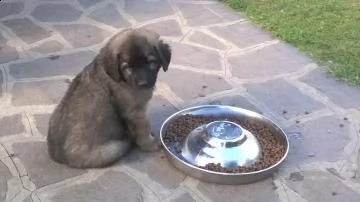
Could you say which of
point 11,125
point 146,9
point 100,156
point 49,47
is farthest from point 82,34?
point 100,156

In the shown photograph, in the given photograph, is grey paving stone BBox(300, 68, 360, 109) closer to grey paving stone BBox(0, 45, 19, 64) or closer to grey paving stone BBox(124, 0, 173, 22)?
grey paving stone BBox(124, 0, 173, 22)

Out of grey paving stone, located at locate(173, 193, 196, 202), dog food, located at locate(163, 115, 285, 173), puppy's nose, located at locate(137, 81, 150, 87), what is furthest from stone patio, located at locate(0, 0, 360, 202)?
puppy's nose, located at locate(137, 81, 150, 87)

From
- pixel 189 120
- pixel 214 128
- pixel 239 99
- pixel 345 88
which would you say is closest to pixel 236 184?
pixel 214 128

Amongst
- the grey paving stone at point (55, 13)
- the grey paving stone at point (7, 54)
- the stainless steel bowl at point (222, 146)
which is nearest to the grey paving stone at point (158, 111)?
the stainless steel bowl at point (222, 146)

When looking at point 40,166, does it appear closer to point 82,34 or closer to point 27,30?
point 82,34

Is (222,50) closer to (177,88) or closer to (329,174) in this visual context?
(177,88)

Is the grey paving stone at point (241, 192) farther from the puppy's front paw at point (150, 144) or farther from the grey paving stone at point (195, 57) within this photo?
the grey paving stone at point (195, 57)
